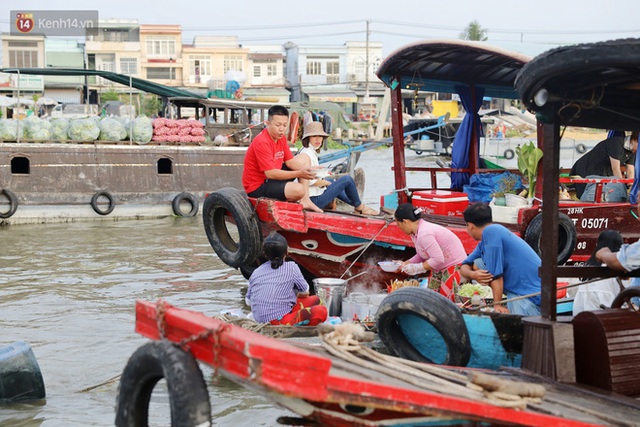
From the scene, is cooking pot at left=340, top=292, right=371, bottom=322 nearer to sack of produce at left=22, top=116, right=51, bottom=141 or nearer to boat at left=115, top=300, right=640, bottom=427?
boat at left=115, top=300, right=640, bottom=427

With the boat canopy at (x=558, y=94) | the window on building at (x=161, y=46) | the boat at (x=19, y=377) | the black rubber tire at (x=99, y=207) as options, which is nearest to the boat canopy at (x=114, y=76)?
the black rubber tire at (x=99, y=207)

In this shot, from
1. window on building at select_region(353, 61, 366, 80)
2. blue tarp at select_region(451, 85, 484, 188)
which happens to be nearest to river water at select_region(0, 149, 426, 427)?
blue tarp at select_region(451, 85, 484, 188)

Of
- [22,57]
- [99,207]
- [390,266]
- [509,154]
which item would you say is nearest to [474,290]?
[390,266]

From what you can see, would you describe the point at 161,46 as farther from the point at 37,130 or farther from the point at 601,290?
Answer: the point at 601,290

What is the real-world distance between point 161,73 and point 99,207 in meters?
47.9

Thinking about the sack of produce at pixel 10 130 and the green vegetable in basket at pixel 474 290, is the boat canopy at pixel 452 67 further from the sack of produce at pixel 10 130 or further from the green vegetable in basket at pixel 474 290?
the sack of produce at pixel 10 130

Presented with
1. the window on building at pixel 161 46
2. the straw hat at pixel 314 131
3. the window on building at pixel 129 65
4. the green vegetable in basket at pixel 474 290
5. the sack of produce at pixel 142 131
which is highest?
the window on building at pixel 161 46

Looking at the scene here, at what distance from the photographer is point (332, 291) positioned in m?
7.39

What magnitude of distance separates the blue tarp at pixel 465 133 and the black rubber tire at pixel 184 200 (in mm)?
9300

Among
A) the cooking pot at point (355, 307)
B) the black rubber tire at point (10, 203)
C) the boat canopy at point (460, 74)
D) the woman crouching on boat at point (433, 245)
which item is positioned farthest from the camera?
the black rubber tire at point (10, 203)

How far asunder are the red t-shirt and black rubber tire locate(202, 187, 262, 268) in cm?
27

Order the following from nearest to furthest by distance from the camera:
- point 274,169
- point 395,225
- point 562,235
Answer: point 562,235 → point 395,225 → point 274,169

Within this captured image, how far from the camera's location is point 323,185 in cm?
939

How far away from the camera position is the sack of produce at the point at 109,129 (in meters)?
17.8
